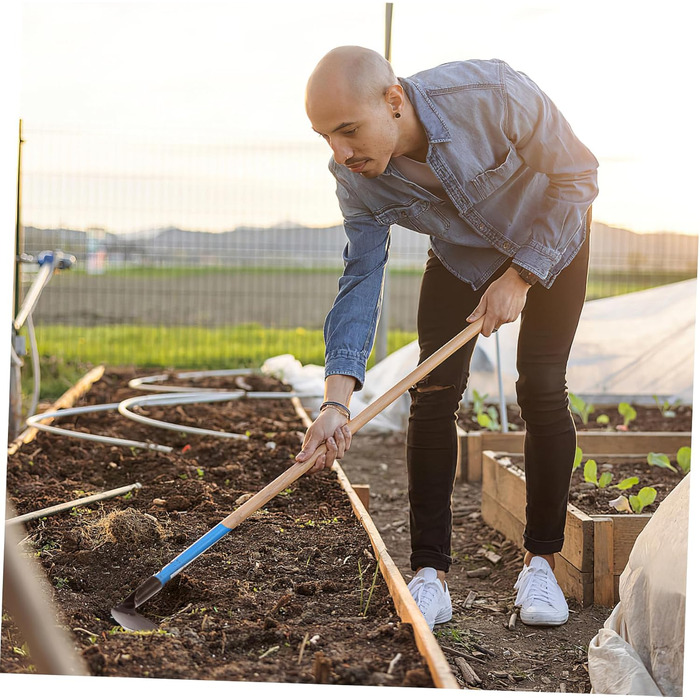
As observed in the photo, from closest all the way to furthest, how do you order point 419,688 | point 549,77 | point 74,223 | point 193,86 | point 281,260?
point 419,688 < point 549,77 < point 193,86 < point 74,223 < point 281,260

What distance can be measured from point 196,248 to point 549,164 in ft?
17.1

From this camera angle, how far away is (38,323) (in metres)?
6.55

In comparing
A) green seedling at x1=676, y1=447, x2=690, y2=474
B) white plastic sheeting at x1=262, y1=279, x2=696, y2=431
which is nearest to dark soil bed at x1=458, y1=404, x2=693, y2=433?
white plastic sheeting at x1=262, y1=279, x2=696, y2=431

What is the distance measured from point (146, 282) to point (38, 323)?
3.18 ft

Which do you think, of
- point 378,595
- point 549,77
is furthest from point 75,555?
point 549,77

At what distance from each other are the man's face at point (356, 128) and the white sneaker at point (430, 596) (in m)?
1.01

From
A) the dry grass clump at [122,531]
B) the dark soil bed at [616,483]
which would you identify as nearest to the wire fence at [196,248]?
the dark soil bed at [616,483]

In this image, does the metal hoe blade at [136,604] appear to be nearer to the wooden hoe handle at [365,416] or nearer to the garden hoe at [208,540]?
the garden hoe at [208,540]

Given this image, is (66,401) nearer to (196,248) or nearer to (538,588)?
(196,248)

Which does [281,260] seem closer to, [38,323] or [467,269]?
[38,323]

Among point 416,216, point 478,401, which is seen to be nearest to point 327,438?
point 416,216

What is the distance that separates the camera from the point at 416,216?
184 centimetres

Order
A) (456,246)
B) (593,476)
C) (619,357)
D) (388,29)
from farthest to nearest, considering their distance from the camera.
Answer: (388,29) → (619,357) → (593,476) → (456,246)

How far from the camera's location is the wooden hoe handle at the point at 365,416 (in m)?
1.65
